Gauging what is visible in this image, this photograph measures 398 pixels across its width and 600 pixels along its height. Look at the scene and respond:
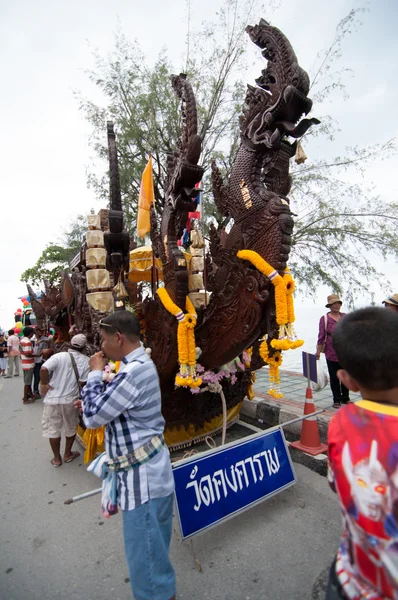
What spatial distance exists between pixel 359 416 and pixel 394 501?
23 cm

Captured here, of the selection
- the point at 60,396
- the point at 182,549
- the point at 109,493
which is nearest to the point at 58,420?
the point at 60,396

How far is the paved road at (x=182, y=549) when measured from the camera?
7.27ft

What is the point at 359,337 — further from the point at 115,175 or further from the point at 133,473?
the point at 115,175

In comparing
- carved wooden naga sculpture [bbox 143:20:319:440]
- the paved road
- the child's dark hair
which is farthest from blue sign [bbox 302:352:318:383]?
the child's dark hair

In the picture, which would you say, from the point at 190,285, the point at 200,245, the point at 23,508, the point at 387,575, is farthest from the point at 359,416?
the point at 23,508

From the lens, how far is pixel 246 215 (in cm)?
317

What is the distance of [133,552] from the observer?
1618 mm

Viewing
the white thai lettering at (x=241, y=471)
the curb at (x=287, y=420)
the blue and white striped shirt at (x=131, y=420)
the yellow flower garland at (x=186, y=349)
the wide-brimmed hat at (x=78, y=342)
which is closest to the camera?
the blue and white striped shirt at (x=131, y=420)

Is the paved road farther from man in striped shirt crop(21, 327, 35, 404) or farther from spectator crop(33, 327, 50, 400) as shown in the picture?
spectator crop(33, 327, 50, 400)

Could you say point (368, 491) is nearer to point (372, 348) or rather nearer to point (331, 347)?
point (372, 348)

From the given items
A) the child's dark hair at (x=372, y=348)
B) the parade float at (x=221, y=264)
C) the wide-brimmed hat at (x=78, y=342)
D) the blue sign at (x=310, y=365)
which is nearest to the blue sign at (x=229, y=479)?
the parade float at (x=221, y=264)

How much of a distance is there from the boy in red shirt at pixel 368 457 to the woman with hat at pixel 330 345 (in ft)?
14.2

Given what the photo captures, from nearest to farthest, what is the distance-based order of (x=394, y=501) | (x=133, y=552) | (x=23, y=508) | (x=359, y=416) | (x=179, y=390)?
(x=394, y=501) < (x=359, y=416) < (x=133, y=552) < (x=23, y=508) < (x=179, y=390)

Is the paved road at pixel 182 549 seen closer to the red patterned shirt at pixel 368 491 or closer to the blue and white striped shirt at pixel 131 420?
the blue and white striped shirt at pixel 131 420
